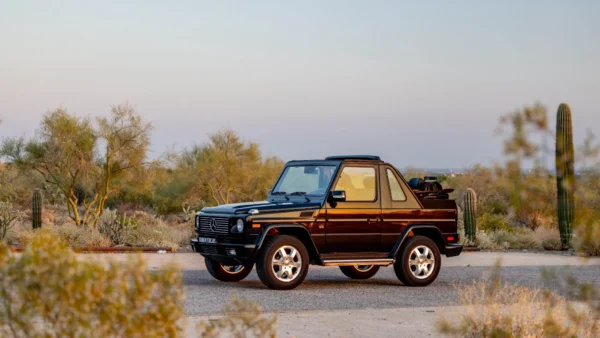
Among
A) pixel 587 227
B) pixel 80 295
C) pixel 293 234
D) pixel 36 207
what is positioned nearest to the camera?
pixel 80 295

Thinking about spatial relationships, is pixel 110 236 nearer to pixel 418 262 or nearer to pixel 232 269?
pixel 232 269

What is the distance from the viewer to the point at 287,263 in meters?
14.4

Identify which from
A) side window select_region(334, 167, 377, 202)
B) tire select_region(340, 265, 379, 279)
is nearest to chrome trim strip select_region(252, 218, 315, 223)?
side window select_region(334, 167, 377, 202)

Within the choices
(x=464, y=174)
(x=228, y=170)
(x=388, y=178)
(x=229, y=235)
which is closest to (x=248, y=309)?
(x=229, y=235)

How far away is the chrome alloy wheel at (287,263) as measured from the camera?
46.9ft

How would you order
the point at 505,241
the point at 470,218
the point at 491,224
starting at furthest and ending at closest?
the point at 491,224, the point at 505,241, the point at 470,218

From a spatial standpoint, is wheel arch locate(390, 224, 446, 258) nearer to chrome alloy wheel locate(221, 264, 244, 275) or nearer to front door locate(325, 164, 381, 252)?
front door locate(325, 164, 381, 252)

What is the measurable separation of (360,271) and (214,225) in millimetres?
3243

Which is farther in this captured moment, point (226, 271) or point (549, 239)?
point (549, 239)

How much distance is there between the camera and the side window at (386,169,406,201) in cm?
1555

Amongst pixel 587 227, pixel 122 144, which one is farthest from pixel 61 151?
pixel 587 227

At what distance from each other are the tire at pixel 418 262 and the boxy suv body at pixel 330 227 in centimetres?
2

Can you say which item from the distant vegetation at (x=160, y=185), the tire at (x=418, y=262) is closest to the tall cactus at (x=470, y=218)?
the distant vegetation at (x=160, y=185)

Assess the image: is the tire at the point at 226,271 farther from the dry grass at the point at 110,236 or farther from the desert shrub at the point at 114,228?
the desert shrub at the point at 114,228
